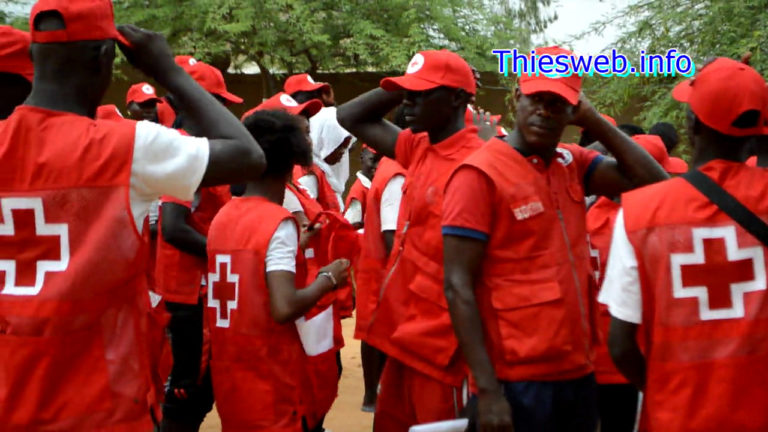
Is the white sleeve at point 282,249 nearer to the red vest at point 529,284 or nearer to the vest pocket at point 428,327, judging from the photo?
the vest pocket at point 428,327

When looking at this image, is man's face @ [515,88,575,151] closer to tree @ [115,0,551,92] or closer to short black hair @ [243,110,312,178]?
short black hair @ [243,110,312,178]

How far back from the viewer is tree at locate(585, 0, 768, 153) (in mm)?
→ 10234

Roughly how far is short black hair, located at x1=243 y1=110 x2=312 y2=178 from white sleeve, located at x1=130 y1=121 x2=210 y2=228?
159 centimetres

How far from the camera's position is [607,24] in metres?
12.1

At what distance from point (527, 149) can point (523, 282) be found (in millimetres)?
533

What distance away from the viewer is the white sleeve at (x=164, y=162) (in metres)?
2.63

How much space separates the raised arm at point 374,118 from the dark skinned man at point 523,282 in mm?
1306

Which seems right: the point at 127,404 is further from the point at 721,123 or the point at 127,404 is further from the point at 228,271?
the point at 721,123

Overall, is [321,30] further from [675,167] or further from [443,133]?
[443,133]

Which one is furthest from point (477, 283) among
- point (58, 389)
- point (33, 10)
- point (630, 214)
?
point (33, 10)

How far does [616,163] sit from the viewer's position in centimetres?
385

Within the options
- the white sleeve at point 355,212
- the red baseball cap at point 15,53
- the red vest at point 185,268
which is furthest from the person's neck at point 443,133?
the white sleeve at point 355,212

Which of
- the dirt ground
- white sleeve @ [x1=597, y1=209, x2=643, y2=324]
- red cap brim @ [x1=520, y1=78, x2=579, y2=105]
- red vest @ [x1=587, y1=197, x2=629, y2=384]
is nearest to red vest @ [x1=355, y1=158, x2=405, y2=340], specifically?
the dirt ground

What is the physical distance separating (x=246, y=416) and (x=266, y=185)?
105 cm
